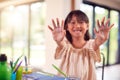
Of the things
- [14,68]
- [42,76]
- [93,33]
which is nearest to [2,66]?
[14,68]

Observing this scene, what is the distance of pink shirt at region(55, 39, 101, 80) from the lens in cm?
147

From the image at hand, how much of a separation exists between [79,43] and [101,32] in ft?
0.66

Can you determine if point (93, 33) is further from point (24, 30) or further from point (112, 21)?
point (24, 30)

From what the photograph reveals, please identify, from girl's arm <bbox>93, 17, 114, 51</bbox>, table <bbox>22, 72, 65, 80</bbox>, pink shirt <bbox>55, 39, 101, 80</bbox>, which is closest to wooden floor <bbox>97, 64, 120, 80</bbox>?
pink shirt <bbox>55, 39, 101, 80</bbox>

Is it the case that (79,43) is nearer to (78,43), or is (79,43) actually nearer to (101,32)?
(78,43)

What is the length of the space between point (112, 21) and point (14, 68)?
82cm

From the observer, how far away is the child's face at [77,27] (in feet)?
4.90

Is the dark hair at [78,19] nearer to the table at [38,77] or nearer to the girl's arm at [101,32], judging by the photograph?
the girl's arm at [101,32]

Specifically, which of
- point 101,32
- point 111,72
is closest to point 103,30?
point 101,32

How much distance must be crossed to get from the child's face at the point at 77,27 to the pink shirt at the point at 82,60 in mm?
91

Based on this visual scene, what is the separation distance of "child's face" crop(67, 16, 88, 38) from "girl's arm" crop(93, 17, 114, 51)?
10 centimetres

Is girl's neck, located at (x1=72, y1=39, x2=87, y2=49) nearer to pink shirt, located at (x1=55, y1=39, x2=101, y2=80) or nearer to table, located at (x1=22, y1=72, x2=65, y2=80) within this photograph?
pink shirt, located at (x1=55, y1=39, x2=101, y2=80)

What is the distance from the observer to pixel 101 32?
1426 mm

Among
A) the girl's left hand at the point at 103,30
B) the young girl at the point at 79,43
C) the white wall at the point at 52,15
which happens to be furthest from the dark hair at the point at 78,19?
the white wall at the point at 52,15
